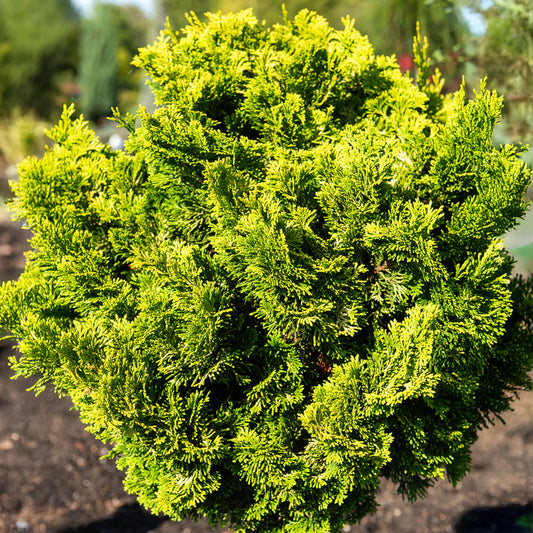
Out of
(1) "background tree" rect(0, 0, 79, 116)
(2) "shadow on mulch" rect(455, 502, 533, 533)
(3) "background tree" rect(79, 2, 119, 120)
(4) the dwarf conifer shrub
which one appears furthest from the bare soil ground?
(1) "background tree" rect(0, 0, 79, 116)

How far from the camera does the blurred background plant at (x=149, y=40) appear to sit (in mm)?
4578

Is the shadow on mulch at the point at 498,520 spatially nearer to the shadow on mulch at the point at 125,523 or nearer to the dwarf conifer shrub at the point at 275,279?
the dwarf conifer shrub at the point at 275,279

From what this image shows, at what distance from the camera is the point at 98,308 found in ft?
8.20

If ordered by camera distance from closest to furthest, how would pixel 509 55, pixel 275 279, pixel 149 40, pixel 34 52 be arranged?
1. pixel 275 279
2. pixel 509 55
3. pixel 149 40
4. pixel 34 52

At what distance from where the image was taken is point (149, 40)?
11.0 m

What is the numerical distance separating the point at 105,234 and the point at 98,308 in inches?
14.9

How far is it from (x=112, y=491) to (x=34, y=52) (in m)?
25.2

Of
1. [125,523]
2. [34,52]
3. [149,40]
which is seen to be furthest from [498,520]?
[34,52]

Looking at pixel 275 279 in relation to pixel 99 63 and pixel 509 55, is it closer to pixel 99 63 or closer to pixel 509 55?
pixel 509 55

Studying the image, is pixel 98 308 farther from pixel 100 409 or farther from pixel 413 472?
pixel 413 472

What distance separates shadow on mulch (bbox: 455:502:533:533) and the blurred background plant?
→ 2.19m

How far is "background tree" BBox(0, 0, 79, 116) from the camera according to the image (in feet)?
79.3

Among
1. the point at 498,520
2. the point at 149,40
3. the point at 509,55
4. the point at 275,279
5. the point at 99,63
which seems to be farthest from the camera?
the point at 99,63

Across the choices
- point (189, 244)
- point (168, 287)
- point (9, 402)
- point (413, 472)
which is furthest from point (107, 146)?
point (9, 402)
